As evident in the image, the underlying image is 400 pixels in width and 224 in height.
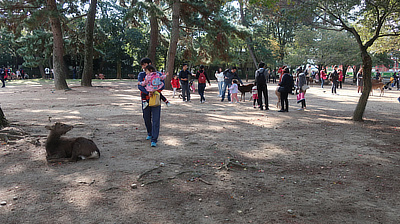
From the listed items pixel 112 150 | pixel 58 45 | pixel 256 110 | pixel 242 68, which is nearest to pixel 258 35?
pixel 242 68

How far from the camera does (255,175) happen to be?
16.4ft

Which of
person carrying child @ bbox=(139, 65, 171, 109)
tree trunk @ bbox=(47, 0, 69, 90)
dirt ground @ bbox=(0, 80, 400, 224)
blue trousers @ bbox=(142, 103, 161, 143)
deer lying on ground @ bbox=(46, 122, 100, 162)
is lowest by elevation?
A: dirt ground @ bbox=(0, 80, 400, 224)

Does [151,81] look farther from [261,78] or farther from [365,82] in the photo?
[365,82]

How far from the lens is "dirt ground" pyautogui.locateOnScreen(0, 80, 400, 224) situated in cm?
368

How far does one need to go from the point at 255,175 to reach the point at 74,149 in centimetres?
303

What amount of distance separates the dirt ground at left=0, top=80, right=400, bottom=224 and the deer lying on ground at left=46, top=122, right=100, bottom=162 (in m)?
0.18

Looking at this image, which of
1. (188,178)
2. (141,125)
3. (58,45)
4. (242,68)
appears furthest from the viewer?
(242,68)

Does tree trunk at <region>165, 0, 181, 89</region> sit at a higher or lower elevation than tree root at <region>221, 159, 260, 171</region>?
higher

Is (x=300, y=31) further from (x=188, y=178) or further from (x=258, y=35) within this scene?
(x=188, y=178)

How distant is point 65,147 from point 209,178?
2.55 metres

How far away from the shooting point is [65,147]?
5.54 meters

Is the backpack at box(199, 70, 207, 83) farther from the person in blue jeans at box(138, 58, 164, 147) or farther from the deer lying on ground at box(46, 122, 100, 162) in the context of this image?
the deer lying on ground at box(46, 122, 100, 162)

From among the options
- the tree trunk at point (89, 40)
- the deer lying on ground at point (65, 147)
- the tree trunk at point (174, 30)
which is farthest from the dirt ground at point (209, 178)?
Answer: the tree trunk at point (89, 40)

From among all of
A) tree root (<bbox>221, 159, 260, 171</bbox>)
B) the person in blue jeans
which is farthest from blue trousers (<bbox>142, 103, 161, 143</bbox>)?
tree root (<bbox>221, 159, 260, 171</bbox>)
